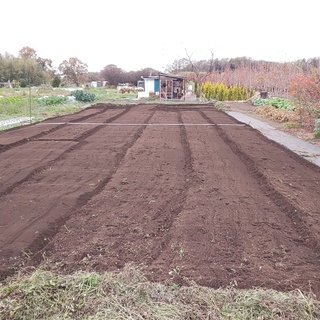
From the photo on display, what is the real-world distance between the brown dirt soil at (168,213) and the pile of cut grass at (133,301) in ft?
0.80

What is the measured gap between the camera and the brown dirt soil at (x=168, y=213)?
336 cm

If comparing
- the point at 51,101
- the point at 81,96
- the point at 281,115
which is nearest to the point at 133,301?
the point at 281,115

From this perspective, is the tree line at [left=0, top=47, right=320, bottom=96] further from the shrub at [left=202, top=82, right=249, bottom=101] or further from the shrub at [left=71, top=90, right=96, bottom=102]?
the shrub at [left=71, top=90, right=96, bottom=102]

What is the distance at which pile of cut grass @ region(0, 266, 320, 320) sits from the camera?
2.57 m

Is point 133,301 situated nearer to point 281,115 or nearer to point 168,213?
point 168,213

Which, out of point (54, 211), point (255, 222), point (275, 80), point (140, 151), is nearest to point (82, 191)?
point (54, 211)

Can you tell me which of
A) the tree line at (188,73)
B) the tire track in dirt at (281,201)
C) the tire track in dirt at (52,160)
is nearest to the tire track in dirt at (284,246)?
the tire track in dirt at (281,201)

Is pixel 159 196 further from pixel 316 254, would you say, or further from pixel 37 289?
pixel 37 289

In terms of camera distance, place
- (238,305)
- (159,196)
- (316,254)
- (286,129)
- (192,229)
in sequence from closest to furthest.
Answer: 1. (238,305)
2. (316,254)
3. (192,229)
4. (159,196)
5. (286,129)

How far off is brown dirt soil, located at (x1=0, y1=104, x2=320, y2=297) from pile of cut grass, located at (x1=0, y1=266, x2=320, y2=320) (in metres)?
0.24

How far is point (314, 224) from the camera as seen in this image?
14.1 ft

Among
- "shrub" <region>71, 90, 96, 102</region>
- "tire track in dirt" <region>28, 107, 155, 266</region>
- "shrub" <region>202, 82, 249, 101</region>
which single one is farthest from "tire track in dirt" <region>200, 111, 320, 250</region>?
"shrub" <region>202, 82, 249, 101</region>

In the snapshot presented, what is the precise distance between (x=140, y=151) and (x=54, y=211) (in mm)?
4160

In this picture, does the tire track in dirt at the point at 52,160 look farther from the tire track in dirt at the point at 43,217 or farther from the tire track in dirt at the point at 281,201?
the tire track in dirt at the point at 281,201
